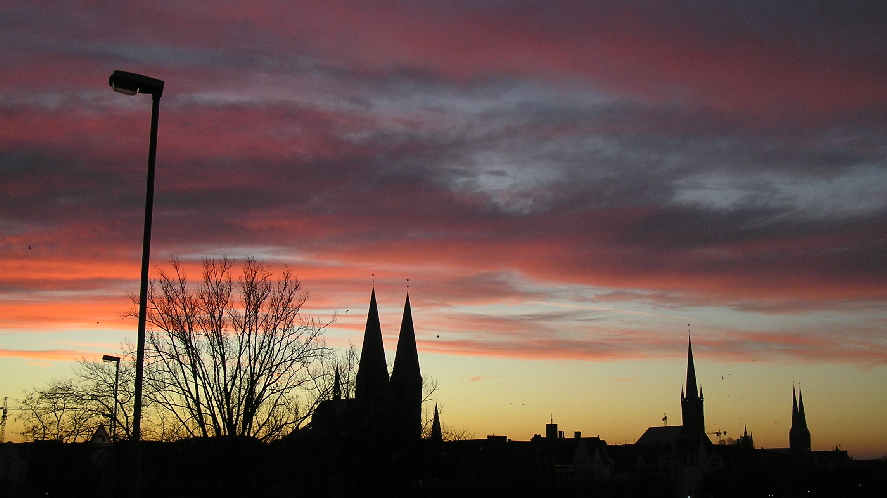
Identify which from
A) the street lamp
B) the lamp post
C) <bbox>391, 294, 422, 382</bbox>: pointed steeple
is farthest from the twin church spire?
the lamp post

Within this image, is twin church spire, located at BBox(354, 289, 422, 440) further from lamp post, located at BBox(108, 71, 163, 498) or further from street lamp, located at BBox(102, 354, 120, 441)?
lamp post, located at BBox(108, 71, 163, 498)

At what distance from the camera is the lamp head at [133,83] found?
17.6 meters

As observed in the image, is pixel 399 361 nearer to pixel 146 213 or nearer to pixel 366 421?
pixel 366 421

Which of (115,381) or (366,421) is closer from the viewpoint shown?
(115,381)

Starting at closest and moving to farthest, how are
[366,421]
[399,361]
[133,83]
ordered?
[133,83] < [366,421] < [399,361]

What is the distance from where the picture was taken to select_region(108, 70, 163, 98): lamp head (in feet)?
57.7

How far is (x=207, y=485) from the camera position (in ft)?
127

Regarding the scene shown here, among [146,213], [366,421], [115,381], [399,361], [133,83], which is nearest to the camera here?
[133,83]

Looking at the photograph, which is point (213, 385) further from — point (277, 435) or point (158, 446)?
point (158, 446)

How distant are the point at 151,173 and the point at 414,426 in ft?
143

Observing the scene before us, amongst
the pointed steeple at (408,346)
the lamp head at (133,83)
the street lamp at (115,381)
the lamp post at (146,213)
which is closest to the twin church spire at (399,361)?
the pointed steeple at (408,346)

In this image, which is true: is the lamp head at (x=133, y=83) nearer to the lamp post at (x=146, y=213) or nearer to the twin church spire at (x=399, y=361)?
the lamp post at (x=146, y=213)

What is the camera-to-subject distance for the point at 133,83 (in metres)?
17.8

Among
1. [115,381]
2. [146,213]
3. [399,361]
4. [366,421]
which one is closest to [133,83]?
[146,213]
